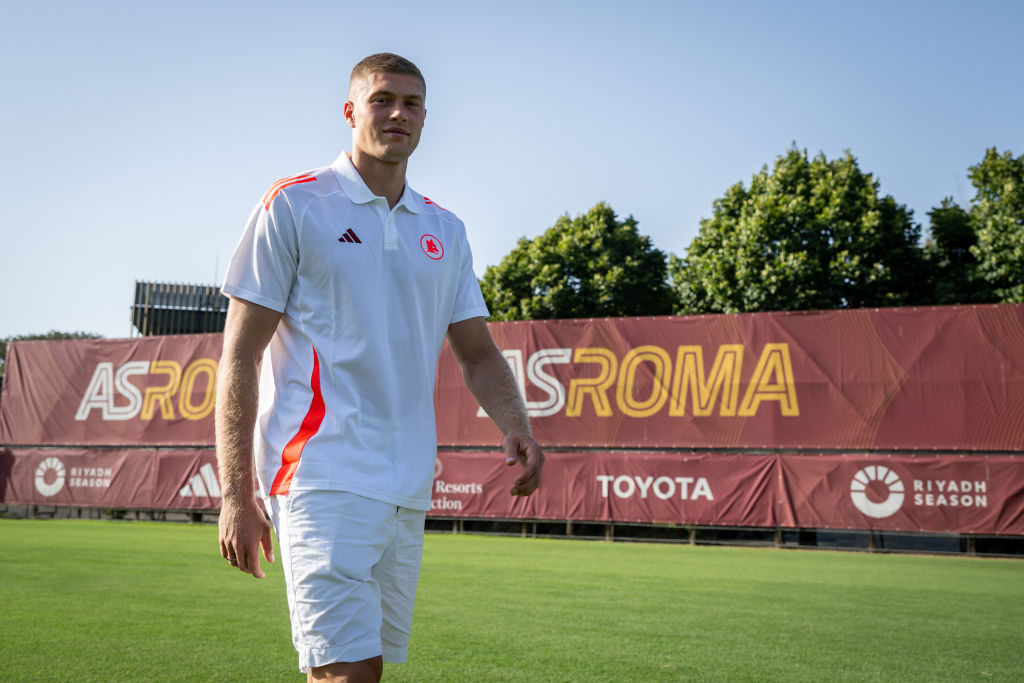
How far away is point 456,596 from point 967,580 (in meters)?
5.86

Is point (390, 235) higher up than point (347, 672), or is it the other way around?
point (390, 235)

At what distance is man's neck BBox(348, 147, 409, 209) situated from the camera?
7.64ft

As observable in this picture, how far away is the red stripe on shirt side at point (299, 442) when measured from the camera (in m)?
2.04

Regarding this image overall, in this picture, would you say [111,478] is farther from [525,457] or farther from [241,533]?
[241,533]

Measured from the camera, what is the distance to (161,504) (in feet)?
56.3

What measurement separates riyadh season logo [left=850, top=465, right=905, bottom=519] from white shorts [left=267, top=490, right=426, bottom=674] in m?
12.4

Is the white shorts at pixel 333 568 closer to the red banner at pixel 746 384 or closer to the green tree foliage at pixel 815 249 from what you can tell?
the red banner at pixel 746 384

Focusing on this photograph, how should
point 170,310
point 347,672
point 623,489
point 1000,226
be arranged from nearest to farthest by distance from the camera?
point 347,672, point 623,489, point 1000,226, point 170,310

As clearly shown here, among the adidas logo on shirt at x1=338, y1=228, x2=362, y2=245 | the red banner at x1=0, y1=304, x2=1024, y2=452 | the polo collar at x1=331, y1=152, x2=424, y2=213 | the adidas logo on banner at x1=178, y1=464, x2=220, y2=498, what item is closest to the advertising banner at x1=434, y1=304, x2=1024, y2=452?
the red banner at x1=0, y1=304, x2=1024, y2=452

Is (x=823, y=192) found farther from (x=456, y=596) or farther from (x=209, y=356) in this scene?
(x=456, y=596)

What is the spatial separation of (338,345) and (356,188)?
0.45 m

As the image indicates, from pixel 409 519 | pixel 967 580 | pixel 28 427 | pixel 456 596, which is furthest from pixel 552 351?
pixel 409 519

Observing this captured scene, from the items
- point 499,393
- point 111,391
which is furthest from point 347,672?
point 111,391

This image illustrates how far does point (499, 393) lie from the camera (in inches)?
102
